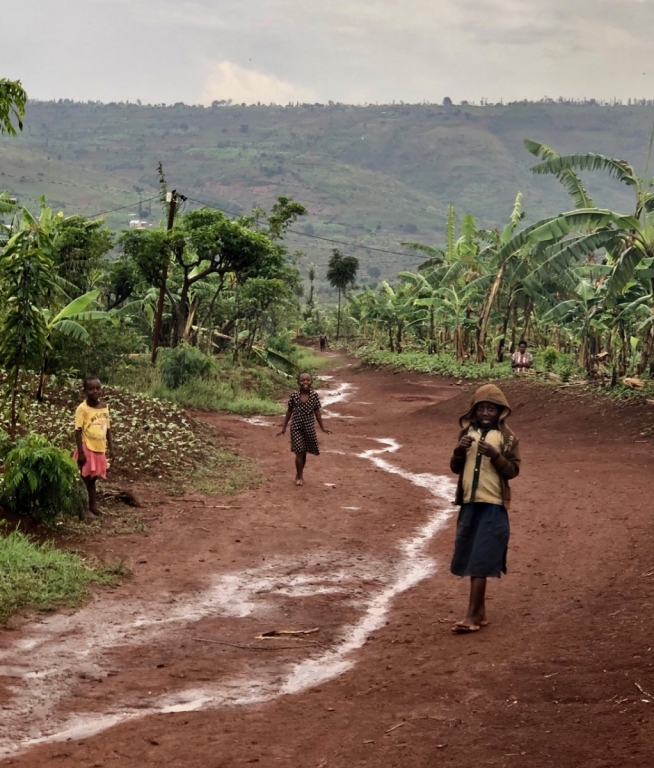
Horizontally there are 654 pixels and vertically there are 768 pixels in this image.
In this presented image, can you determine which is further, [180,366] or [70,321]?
[180,366]

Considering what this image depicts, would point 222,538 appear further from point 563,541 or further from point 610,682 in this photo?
point 610,682

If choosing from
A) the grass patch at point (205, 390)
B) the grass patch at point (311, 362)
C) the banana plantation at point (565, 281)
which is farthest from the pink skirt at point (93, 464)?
the grass patch at point (311, 362)

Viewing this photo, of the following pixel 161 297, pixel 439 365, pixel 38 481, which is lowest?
pixel 38 481

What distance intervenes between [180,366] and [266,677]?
700 inches

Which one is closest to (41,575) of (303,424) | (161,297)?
A: (303,424)

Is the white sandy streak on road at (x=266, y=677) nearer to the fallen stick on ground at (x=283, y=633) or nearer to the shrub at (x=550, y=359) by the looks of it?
the fallen stick on ground at (x=283, y=633)

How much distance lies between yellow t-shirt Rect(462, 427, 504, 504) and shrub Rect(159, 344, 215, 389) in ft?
55.6

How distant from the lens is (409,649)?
21.4 feet

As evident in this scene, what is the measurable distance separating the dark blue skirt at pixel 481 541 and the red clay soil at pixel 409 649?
458 millimetres

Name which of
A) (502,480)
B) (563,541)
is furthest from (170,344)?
(502,480)

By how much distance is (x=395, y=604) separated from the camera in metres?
7.93

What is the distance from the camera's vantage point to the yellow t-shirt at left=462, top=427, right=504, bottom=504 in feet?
22.1

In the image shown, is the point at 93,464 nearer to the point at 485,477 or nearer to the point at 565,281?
the point at 485,477

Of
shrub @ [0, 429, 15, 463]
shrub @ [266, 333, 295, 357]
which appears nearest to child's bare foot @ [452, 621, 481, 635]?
shrub @ [0, 429, 15, 463]
